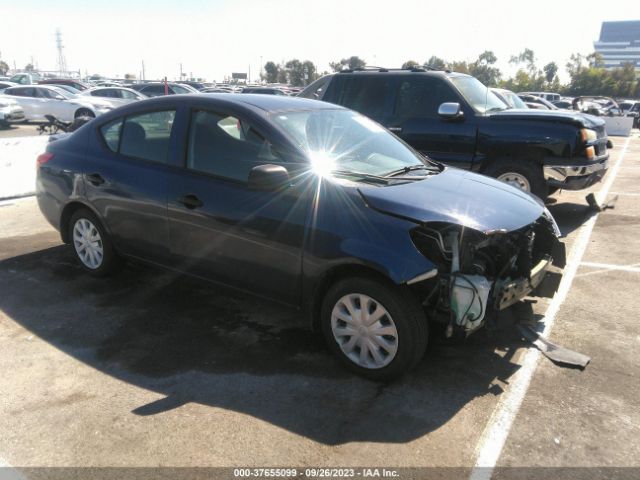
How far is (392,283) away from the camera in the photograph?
3082mm

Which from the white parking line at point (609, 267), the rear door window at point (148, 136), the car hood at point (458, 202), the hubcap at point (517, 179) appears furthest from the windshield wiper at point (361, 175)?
the hubcap at point (517, 179)

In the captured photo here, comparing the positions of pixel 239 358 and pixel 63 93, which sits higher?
pixel 63 93

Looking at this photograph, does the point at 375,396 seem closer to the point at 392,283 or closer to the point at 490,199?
Answer: the point at 392,283

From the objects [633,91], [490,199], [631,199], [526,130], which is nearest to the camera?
[490,199]

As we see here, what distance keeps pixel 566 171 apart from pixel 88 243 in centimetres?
580

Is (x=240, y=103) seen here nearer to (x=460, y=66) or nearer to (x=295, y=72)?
(x=460, y=66)

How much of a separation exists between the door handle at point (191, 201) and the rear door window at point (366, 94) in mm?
4524

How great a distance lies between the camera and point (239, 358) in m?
3.55

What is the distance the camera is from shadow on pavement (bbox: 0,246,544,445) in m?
2.97

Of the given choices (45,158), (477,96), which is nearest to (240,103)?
(45,158)

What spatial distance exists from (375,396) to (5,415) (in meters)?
2.14

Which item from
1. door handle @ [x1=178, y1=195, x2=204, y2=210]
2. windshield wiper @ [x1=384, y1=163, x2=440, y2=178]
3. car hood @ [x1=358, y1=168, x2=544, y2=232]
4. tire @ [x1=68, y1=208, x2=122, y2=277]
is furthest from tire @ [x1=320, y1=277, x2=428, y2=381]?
tire @ [x1=68, y1=208, x2=122, y2=277]

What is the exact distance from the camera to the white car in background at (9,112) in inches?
770

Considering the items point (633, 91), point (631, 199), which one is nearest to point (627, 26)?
point (633, 91)
